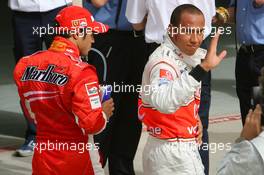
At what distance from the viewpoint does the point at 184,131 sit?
4.33 m

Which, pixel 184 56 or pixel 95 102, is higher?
pixel 184 56

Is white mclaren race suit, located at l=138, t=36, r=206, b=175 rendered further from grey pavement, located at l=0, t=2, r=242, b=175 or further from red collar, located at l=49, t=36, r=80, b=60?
grey pavement, located at l=0, t=2, r=242, b=175

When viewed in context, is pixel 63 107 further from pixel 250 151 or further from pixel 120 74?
pixel 250 151

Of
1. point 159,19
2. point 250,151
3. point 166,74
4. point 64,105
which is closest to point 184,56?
point 166,74

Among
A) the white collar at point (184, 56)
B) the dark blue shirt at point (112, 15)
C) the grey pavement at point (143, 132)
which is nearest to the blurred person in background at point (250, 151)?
the white collar at point (184, 56)

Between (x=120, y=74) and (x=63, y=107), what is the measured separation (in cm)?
136

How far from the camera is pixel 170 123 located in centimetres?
431

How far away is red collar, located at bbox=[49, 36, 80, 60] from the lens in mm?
4086

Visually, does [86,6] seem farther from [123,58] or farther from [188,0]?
[188,0]

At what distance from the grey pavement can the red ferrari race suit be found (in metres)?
1.98

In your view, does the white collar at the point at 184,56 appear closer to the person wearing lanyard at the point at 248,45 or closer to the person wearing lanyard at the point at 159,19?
the person wearing lanyard at the point at 159,19

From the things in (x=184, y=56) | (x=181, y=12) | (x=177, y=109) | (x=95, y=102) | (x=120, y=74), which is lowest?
(x=120, y=74)

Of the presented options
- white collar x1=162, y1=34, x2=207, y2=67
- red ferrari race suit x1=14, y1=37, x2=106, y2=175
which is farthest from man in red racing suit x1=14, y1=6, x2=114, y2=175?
white collar x1=162, y1=34, x2=207, y2=67

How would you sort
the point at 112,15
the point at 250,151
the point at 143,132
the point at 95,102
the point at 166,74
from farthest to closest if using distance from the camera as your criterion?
the point at 143,132, the point at 112,15, the point at 166,74, the point at 95,102, the point at 250,151
